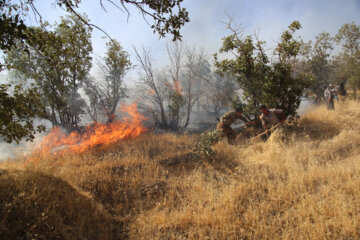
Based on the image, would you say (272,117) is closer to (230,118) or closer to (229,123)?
(230,118)

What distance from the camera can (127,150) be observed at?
24.8 ft

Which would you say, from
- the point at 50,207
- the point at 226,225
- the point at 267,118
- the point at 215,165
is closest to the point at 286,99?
the point at 267,118

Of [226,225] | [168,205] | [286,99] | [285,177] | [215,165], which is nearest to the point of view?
[226,225]

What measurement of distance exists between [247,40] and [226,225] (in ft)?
24.3

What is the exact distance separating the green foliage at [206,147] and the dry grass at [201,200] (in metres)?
0.44

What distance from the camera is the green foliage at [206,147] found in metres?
5.96

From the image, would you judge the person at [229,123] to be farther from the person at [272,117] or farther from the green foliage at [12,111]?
the green foliage at [12,111]

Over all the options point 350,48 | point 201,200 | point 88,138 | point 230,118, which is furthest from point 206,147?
point 350,48

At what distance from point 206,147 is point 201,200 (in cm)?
263

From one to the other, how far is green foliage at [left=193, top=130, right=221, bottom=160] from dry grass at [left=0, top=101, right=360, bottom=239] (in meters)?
0.44

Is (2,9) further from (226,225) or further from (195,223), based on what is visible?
(226,225)

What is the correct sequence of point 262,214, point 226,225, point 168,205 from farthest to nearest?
point 168,205 → point 262,214 → point 226,225

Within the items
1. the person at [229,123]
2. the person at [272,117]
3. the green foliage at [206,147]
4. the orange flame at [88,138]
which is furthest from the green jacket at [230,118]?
the orange flame at [88,138]

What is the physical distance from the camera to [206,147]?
239 inches
